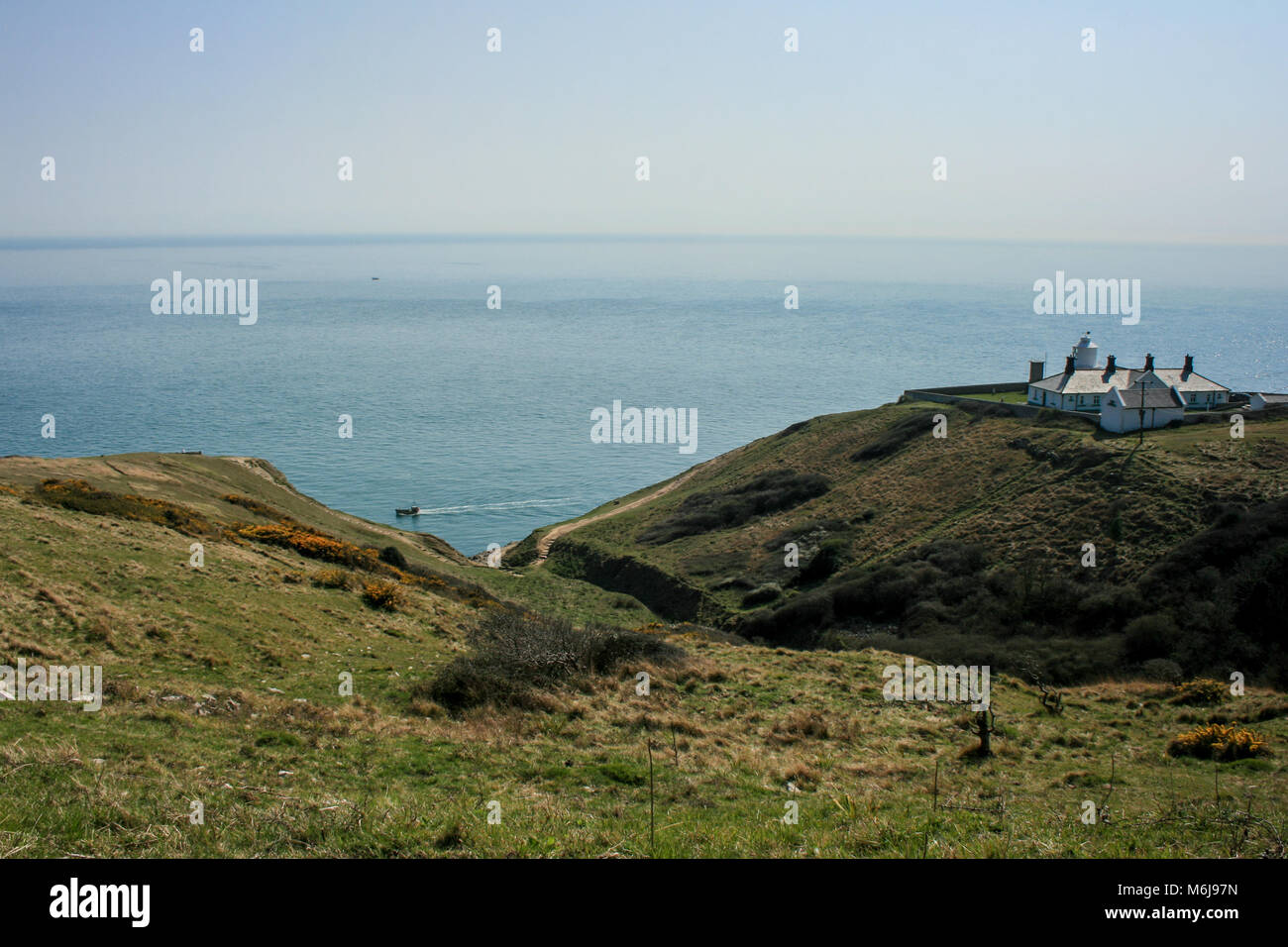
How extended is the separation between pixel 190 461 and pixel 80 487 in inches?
672

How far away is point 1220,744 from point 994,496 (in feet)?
108

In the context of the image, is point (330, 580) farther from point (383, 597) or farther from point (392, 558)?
point (392, 558)

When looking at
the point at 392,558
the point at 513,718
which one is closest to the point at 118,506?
the point at 392,558

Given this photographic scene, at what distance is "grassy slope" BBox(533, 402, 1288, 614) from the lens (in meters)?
38.1

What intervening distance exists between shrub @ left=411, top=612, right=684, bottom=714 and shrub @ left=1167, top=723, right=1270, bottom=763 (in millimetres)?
10828

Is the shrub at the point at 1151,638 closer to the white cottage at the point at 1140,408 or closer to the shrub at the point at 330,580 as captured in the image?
the shrub at the point at 330,580

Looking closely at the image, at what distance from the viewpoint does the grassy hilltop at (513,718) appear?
333 inches

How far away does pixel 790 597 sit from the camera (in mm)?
42312

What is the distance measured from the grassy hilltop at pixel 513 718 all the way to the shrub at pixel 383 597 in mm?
208

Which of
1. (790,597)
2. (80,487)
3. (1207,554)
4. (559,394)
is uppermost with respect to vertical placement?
(559,394)
